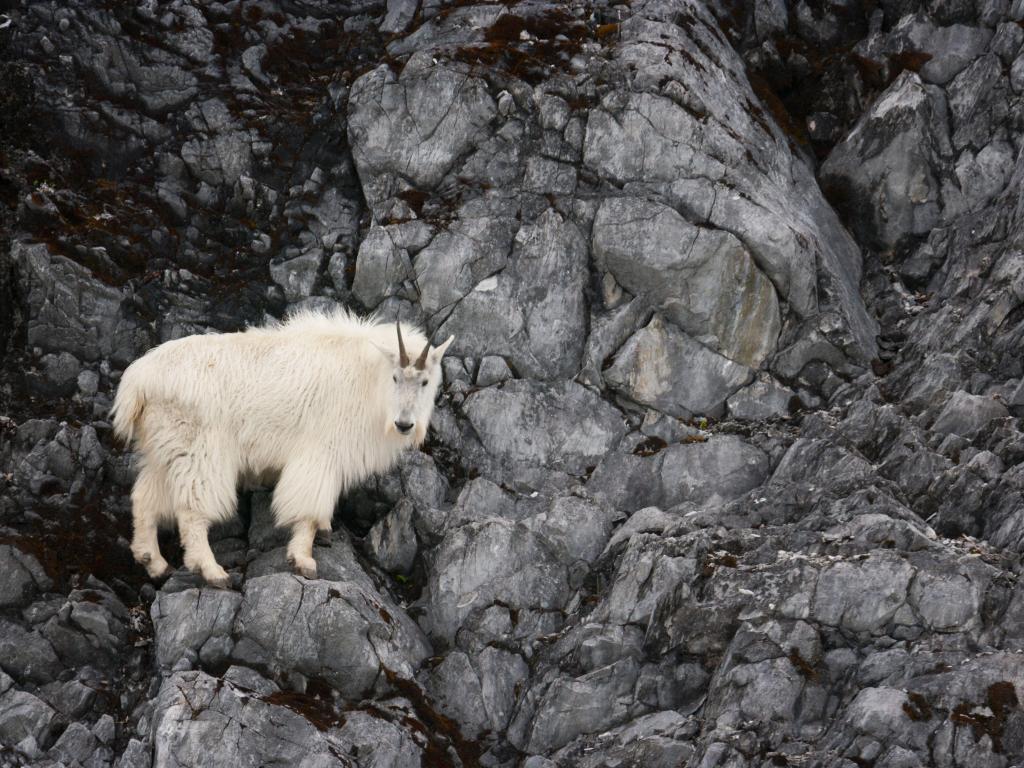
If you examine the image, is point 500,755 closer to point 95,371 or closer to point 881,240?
point 95,371

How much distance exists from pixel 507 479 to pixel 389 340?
287cm

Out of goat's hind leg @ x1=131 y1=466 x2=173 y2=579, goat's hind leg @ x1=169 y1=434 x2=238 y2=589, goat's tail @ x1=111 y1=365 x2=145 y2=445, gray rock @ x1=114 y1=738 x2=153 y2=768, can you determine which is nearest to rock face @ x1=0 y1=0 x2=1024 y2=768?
gray rock @ x1=114 y1=738 x2=153 y2=768

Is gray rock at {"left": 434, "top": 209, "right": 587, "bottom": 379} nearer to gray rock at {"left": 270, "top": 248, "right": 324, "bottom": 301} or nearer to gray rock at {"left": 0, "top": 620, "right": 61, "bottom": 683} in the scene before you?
gray rock at {"left": 270, "top": 248, "right": 324, "bottom": 301}

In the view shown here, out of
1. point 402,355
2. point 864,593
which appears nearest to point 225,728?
point 402,355

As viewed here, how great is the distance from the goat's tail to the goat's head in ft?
11.4

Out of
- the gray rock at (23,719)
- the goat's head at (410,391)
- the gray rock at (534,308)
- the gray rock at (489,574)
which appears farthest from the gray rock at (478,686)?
the gray rock at (534,308)

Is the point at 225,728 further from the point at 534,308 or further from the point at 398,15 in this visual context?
the point at 398,15

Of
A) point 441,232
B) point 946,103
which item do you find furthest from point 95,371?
point 946,103

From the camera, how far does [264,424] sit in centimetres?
1457

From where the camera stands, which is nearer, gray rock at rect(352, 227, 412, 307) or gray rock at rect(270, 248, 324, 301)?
gray rock at rect(352, 227, 412, 307)

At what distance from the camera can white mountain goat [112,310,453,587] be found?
14109mm

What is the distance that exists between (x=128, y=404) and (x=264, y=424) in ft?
6.12

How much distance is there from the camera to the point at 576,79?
19000 millimetres

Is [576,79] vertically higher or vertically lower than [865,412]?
higher
